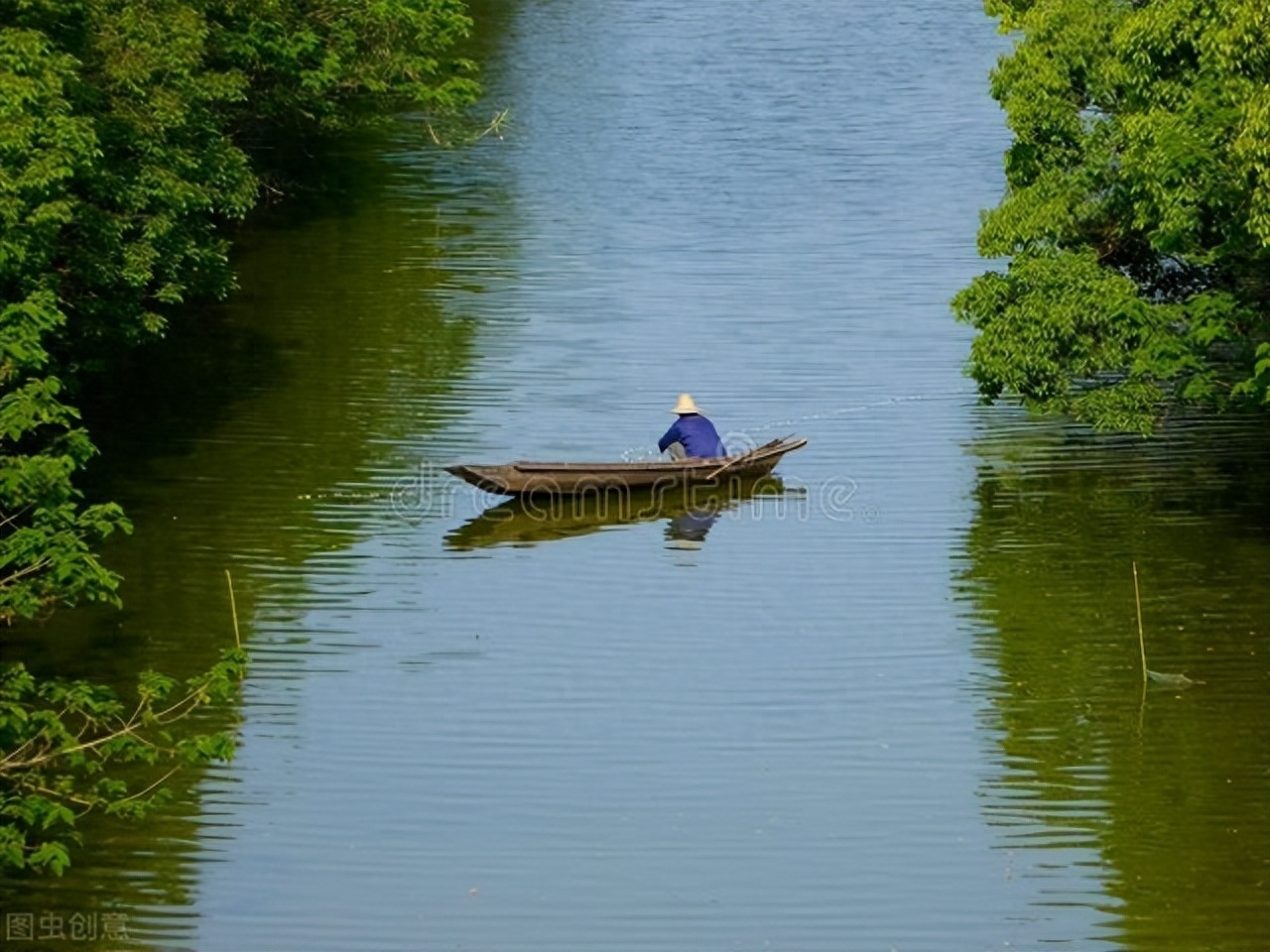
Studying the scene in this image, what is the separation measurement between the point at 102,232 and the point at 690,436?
22.5 feet

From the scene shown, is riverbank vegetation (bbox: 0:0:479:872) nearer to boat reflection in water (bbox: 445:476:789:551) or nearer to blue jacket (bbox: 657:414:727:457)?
boat reflection in water (bbox: 445:476:789:551)

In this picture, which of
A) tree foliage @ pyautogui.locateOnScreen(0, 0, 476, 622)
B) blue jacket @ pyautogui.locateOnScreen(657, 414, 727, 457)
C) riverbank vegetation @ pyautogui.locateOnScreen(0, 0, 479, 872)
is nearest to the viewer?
riverbank vegetation @ pyautogui.locateOnScreen(0, 0, 479, 872)

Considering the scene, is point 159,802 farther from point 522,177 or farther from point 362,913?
point 522,177

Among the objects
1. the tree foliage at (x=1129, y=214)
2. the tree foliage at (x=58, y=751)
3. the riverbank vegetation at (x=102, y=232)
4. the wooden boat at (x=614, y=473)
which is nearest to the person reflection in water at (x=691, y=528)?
the wooden boat at (x=614, y=473)

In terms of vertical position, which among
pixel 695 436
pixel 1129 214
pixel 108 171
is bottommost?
pixel 695 436

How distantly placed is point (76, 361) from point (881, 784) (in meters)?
12.2

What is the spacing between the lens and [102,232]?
95.2 ft

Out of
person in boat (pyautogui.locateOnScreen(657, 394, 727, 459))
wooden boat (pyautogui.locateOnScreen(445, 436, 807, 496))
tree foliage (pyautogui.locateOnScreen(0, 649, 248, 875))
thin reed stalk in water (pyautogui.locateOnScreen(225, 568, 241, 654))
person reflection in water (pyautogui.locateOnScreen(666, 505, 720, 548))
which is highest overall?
person in boat (pyautogui.locateOnScreen(657, 394, 727, 459))

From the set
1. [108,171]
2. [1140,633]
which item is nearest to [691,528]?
[1140,633]

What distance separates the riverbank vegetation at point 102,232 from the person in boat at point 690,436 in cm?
595

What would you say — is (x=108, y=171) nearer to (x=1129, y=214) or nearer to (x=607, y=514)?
(x=607, y=514)

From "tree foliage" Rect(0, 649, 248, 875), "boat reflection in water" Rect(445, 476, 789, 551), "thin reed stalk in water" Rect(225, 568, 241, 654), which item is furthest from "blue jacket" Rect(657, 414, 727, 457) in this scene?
"tree foliage" Rect(0, 649, 248, 875)

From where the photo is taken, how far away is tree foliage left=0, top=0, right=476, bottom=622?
1955 centimetres

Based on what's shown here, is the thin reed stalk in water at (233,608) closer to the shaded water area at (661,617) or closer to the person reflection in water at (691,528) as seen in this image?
the shaded water area at (661,617)
